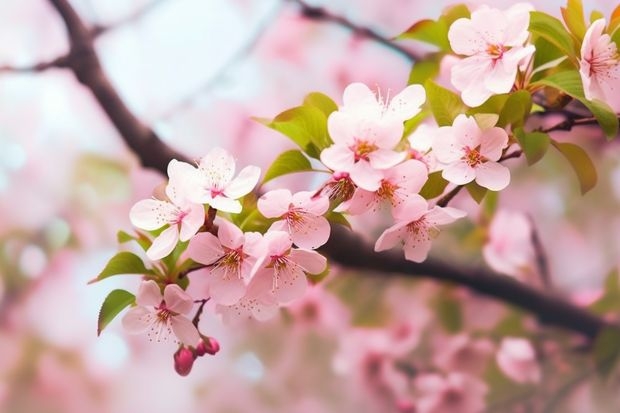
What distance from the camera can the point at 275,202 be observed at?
0.58 meters

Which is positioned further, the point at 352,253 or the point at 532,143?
the point at 352,253

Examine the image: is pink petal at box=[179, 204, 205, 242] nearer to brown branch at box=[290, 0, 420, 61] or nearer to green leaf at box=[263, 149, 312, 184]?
green leaf at box=[263, 149, 312, 184]

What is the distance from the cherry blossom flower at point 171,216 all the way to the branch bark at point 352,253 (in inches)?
12.9

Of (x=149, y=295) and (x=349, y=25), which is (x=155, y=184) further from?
(x=149, y=295)

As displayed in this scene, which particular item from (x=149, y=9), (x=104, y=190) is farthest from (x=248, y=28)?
(x=104, y=190)

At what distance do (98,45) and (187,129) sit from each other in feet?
0.59

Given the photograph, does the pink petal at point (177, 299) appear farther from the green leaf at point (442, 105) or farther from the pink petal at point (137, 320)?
the green leaf at point (442, 105)

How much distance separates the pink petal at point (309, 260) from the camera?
0.59 meters

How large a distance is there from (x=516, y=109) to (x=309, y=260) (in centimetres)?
22

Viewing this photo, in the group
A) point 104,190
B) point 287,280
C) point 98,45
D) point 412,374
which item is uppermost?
point 287,280

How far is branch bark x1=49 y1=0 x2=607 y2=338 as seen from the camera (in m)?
0.98

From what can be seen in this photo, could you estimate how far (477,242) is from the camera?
1.17 meters

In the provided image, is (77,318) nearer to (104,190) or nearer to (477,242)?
(104,190)

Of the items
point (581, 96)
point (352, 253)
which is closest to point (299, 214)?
point (581, 96)
